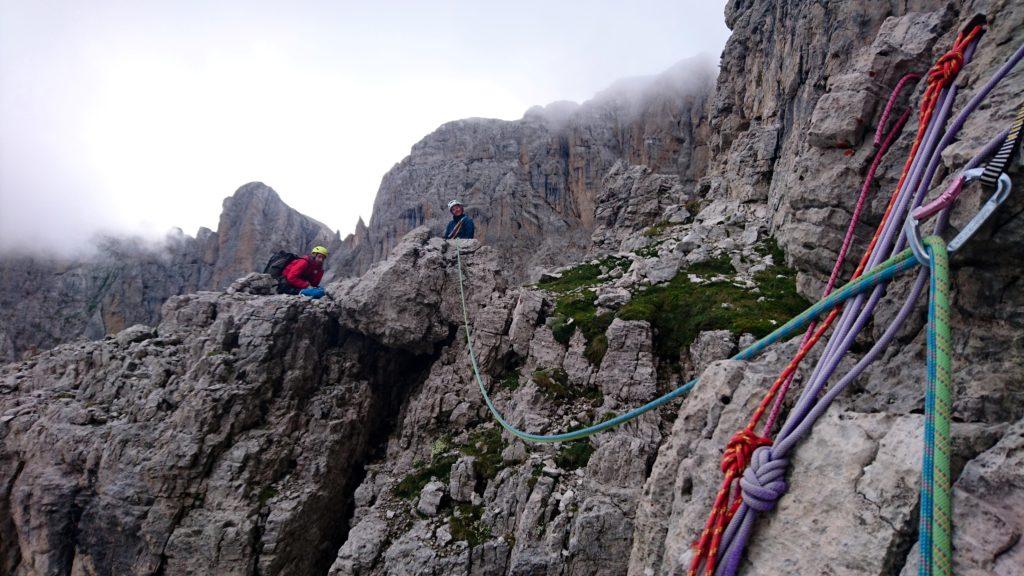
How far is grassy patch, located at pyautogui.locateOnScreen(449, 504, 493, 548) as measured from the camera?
11.1 meters

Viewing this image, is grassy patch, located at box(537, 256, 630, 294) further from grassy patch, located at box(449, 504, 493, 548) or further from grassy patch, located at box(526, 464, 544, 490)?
grassy patch, located at box(449, 504, 493, 548)

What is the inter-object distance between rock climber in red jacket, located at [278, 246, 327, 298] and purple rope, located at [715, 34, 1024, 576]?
21121mm

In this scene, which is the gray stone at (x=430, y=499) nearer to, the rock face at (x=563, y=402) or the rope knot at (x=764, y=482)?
the rock face at (x=563, y=402)

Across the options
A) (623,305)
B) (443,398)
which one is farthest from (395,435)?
(623,305)

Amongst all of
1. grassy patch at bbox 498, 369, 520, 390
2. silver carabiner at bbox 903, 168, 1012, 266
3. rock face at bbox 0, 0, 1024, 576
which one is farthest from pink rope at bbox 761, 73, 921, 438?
grassy patch at bbox 498, 369, 520, 390

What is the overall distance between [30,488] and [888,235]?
24847 mm

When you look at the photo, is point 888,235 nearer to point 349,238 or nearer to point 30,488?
point 30,488

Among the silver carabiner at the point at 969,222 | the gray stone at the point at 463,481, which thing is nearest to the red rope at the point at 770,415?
the silver carabiner at the point at 969,222

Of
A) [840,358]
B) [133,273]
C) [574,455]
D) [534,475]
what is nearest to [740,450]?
[840,358]

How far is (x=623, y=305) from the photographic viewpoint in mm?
15516

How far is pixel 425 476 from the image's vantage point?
13812 mm

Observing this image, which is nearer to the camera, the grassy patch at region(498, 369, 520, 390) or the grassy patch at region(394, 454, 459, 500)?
the grassy patch at region(394, 454, 459, 500)

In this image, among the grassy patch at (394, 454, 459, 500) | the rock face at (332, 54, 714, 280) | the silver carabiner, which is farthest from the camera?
the rock face at (332, 54, 714, 280)

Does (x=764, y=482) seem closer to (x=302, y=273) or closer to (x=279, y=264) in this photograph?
(x=302, y=273)
